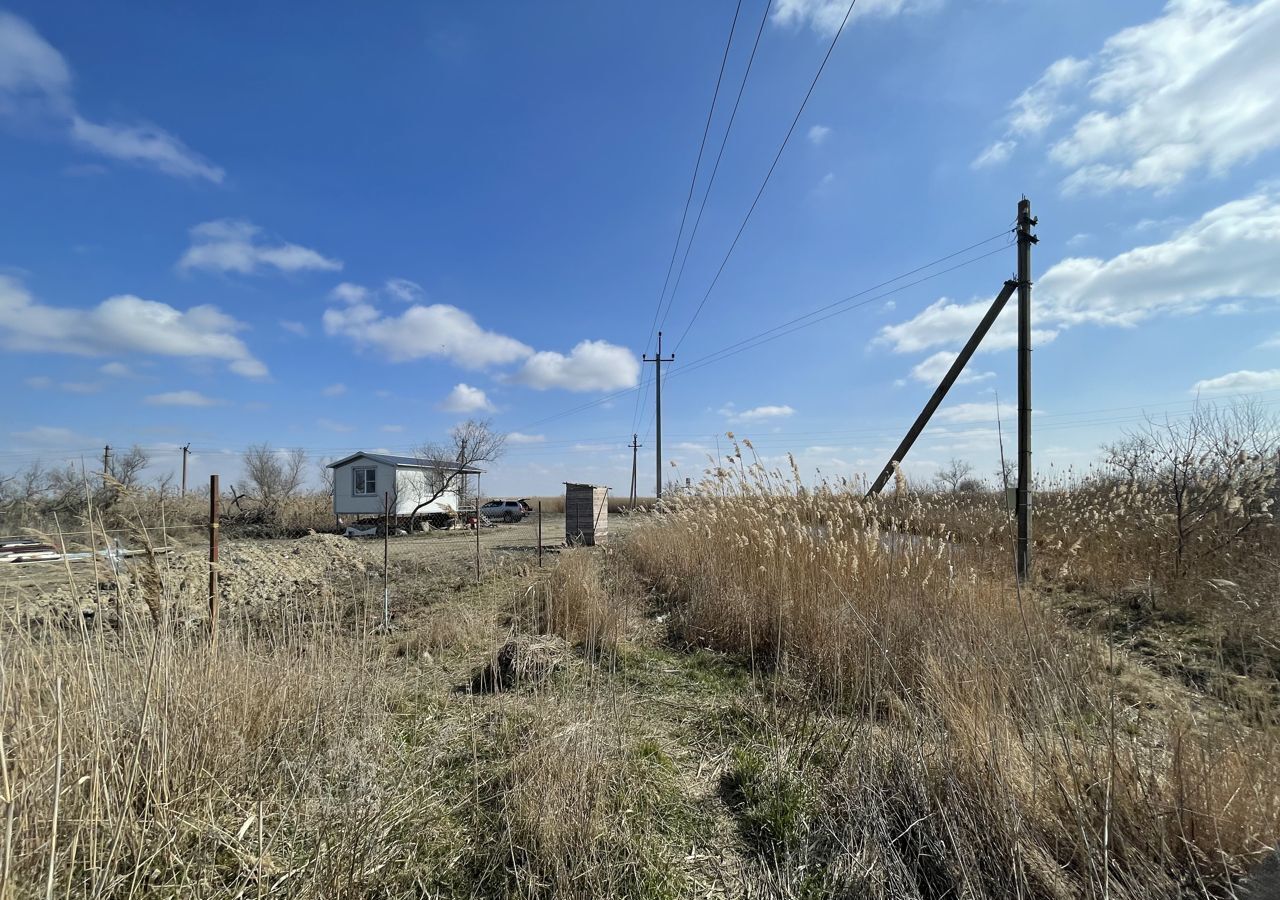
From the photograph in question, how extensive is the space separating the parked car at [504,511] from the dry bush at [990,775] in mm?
34481

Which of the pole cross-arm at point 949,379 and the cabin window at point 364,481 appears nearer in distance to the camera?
the pole cross-arm at point 949,379

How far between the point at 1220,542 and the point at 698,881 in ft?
24.3

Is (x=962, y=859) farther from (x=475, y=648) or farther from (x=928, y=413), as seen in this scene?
(x=928, y=413)

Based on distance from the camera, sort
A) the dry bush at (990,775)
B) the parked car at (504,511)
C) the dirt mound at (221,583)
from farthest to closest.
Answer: the parked car at (504,511), the dirt mound at (221,583), the dry bush at (990,775)

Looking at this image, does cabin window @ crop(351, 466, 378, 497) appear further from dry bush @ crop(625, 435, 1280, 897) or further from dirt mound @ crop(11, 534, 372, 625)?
dry bush @ crop(625, 435, 1280, 897)

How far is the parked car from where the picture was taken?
1455 inches

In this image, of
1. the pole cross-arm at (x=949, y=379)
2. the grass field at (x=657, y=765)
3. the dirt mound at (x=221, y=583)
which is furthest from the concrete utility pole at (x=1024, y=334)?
the dirt mound at (x=221, y=583)

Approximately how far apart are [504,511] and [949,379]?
1302 inches

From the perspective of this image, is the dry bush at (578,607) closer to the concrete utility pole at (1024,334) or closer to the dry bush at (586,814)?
the dry bush at (586,814)

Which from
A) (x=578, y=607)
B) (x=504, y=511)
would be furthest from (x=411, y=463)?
(x=578, y=607)

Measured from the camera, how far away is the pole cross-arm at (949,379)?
23.9 ft

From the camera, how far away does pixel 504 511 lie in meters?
37.7

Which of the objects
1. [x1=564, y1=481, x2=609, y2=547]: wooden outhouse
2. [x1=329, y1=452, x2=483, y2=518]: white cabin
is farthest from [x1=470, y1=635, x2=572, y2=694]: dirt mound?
[x1=329, y1=452, x2=483, y2=518]: white cabin

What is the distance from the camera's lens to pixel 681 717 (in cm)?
358
